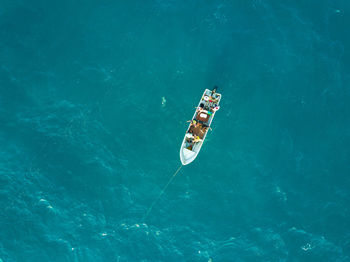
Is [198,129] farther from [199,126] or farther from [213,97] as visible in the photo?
[213,97]

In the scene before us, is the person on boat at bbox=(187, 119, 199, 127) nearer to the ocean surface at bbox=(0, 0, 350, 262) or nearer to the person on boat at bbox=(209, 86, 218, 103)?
the ocean surface at bbox=(0, 0, 350, 262)

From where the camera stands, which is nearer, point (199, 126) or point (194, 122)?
point (194, 122)

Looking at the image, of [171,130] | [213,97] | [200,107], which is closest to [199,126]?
[200,107]

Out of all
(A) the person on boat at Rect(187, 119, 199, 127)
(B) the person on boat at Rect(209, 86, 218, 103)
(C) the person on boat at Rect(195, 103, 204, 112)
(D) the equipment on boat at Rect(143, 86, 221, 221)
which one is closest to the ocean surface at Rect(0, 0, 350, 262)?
(D) the equipment on boat at Rect(143, 86, 221, 221)

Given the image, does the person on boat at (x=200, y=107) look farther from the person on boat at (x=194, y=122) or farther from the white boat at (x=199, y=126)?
the person on boat at (x=194, y=122)

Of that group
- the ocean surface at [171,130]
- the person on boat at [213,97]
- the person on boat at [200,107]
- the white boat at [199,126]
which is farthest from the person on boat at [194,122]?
the person on boat at [213,97]

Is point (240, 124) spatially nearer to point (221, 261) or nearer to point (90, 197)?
point (221, 261)

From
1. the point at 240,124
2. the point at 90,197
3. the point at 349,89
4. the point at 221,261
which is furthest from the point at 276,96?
the point at 90,197
